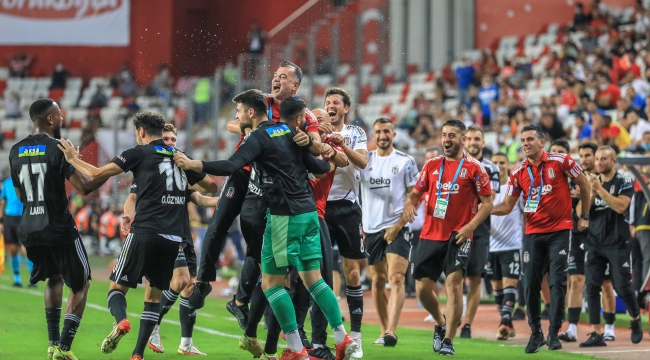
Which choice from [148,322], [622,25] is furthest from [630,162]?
[622,25]

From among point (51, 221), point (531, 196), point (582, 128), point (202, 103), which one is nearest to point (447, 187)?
point (531, 196)

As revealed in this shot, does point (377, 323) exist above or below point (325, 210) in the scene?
below

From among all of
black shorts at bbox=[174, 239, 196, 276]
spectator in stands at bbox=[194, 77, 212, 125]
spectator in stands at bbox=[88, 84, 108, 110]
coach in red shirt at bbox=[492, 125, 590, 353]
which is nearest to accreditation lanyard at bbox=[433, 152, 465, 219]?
coach in red shirt at bbox=[492, 125, 590, 353]

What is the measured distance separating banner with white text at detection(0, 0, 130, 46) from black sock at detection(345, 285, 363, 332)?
29345mm

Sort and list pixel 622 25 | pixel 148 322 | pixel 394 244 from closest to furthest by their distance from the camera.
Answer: pixel 148 322, pixel 394 244, pixel 622 25

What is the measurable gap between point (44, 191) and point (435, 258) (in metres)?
3.77

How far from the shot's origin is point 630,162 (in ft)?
38.1

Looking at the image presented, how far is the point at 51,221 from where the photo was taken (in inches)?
334

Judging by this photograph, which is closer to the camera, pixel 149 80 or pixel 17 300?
pixel 17 300

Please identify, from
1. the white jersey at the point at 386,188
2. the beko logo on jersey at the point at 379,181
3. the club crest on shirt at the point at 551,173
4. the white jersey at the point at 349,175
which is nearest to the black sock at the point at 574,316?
the club crest on shirt at the point at 551,173

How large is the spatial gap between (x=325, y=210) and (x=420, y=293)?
4.11 ft

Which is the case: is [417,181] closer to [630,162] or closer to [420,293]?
[420,293]

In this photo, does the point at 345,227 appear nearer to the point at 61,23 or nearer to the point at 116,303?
the point at 116,303

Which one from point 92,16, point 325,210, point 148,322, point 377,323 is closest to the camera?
point 148,322
